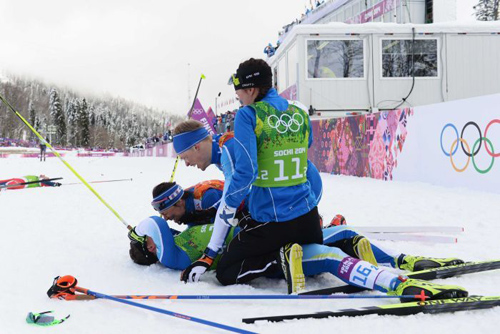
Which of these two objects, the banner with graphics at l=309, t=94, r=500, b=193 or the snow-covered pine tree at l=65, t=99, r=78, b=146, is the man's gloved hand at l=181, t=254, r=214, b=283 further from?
the snow-covered pine tree at l=65, t=99, r=78, b=146

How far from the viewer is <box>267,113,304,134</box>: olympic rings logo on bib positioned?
2729 millimetres

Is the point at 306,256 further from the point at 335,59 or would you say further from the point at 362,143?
the point at 335,59

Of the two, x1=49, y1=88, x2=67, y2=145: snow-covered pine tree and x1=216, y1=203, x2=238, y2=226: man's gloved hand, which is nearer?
x1=216, y1=203, x2=238, y2=226: man's gloved hand

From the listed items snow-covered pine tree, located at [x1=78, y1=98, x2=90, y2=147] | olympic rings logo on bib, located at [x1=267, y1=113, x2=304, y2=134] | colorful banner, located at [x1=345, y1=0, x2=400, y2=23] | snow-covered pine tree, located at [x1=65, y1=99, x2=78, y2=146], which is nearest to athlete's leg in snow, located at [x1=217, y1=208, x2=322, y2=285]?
olympic rings logo on bib, located at [x1=267, y1=113, x2=304, y2=134]

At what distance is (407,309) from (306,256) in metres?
0.73

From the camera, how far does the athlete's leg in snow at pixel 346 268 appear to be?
8.27 ft

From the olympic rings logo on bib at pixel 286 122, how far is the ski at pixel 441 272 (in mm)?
988

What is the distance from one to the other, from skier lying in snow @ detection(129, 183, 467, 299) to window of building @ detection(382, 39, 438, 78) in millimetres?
14404

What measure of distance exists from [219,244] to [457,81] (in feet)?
52.9

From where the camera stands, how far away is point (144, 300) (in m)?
2.71

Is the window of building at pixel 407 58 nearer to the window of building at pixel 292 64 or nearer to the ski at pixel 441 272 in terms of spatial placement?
the window of building at pixel 292 64

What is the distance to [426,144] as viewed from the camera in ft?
31.9

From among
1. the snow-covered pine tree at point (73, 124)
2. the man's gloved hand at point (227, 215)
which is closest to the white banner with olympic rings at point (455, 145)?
the man's gloved hand at point (227, 215)

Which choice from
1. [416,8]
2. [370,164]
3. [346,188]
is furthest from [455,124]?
[416,8]
